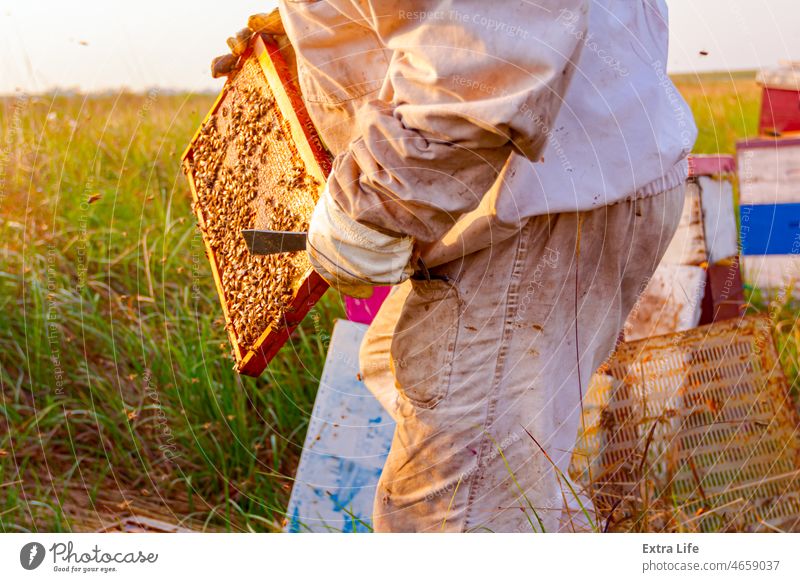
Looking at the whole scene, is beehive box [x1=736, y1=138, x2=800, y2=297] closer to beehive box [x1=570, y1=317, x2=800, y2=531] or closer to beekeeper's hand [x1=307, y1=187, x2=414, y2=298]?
beehive box [x1=570, y1=317, x2=800, y2=531]

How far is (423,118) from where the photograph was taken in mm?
1524

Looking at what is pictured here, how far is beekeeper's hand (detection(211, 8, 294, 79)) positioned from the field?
56 cm

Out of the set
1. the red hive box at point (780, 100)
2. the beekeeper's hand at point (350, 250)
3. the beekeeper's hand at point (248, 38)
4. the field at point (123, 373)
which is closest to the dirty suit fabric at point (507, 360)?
the beekeeper's hand at point (350, 250)

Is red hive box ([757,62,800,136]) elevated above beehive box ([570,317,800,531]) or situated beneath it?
elevated above

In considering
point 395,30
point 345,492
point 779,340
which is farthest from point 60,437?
point 779,340

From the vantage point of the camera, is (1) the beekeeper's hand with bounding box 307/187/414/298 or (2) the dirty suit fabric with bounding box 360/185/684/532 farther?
(2) the dirty suit fabric with bounding box 360/185/684/532

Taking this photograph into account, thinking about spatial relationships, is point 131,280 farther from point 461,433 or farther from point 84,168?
point 461,433

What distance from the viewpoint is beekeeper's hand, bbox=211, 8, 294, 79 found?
78.1 inches

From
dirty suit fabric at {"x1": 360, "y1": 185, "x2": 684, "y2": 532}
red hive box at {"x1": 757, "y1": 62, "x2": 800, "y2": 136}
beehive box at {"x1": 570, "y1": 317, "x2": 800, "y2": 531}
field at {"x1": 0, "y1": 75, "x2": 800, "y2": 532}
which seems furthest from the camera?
red hive box at {"x1": 757, "y1": 62, "x2": 800, "y2": 136}

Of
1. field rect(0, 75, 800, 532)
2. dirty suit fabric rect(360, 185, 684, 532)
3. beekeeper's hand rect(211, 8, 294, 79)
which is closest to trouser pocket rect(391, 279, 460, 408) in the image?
dirty suit fabric rect(360, 185, 684, 532)

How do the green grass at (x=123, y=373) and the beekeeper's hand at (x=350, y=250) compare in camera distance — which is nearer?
the beekeeper's hand at (x=350, y=250)

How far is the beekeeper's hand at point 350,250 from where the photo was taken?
163cm

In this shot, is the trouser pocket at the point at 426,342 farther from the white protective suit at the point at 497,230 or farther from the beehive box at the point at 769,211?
the beehive box at the point at 769,211

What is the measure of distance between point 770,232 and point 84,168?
2953 mm
